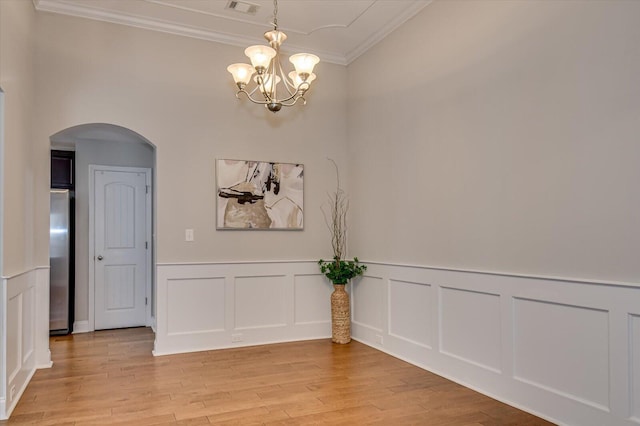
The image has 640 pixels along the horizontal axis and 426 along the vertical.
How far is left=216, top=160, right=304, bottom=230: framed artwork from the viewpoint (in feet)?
16.1

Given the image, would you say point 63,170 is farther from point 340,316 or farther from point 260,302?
point 340,316

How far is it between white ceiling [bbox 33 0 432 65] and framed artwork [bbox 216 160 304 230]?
52.6 inches

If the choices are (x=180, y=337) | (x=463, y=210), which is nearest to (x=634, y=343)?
(x=463, y=210)

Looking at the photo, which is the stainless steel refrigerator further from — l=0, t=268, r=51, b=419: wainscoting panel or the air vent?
the air vent

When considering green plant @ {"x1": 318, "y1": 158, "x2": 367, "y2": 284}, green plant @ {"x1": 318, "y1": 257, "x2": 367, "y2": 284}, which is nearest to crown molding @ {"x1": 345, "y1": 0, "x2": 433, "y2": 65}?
green plant @ {"x1": 318, "y1": 158, "x2": 367, "y2": 284}

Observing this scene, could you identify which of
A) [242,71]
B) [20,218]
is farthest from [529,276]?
[20,218]

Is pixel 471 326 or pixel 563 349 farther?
pixel 471 326

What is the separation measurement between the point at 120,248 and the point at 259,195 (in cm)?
247

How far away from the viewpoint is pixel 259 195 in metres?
5.06

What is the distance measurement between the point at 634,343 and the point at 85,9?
196 inches

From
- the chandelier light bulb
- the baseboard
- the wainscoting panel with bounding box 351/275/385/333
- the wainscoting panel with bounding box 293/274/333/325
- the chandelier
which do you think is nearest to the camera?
the chandelier

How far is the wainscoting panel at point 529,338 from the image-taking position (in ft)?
8.38

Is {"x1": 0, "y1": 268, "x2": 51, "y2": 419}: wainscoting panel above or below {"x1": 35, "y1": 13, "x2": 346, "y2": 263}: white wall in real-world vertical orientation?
below

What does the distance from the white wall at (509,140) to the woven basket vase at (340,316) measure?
1.93 ft
